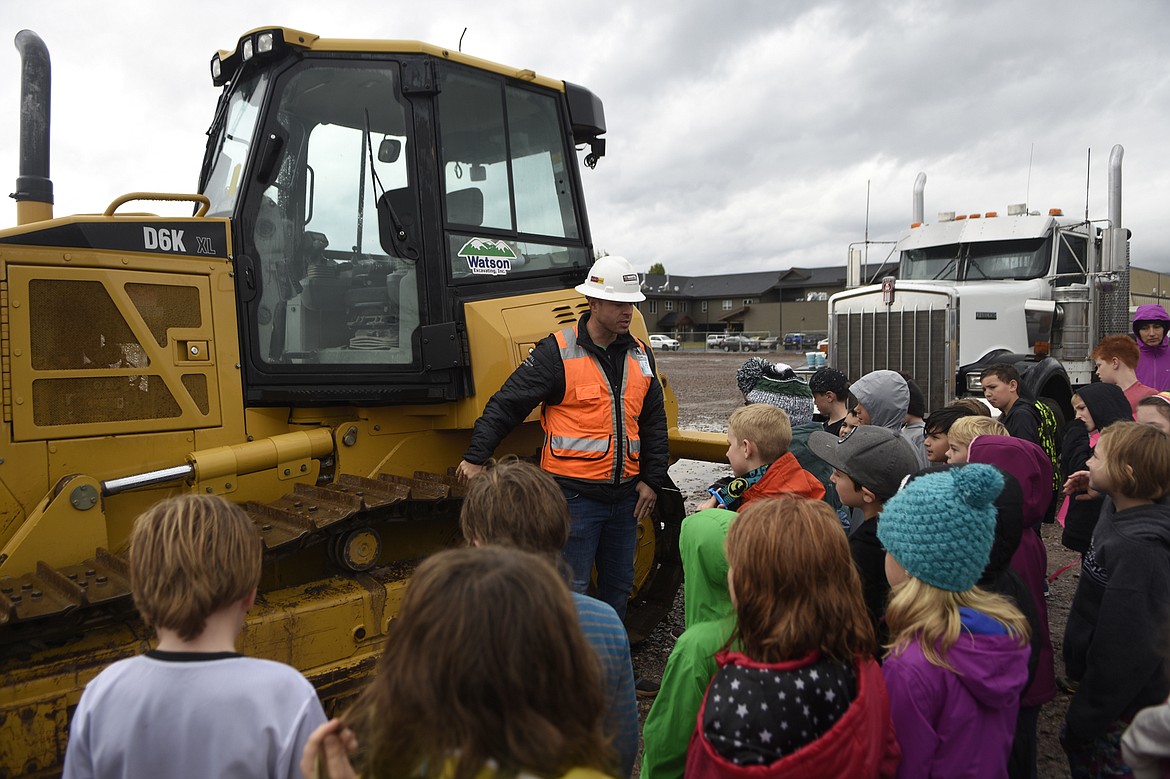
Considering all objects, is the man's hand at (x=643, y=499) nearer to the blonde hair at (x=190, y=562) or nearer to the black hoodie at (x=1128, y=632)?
the black hoodie at (x=1128, y=632)

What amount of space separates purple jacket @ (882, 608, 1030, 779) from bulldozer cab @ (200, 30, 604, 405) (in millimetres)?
2706

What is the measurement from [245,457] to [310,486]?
0.32m

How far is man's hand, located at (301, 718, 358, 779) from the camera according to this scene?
1.39 metres

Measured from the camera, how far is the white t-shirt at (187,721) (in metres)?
1.61

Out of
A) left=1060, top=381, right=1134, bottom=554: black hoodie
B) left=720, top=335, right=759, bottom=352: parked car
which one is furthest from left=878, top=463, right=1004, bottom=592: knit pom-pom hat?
left=720, top=335, right=759, bottom=352: parked car

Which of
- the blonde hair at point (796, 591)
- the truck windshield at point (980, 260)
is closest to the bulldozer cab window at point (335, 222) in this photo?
the blonde hair at point (796, 591)

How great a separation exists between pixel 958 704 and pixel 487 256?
3.12 m

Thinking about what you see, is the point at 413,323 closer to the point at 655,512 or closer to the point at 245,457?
the point at 245,457

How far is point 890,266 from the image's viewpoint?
1290cm

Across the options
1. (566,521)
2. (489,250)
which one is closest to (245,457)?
(489,250)

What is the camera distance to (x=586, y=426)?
3.92m

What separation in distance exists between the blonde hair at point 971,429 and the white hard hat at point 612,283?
5.16 feet

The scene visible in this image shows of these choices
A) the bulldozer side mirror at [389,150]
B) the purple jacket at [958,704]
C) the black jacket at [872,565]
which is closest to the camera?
the purple jacket at [958,704]

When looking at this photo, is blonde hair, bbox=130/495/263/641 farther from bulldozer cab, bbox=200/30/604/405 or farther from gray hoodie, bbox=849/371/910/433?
gray hoodie, bbox=849/371/910/433
